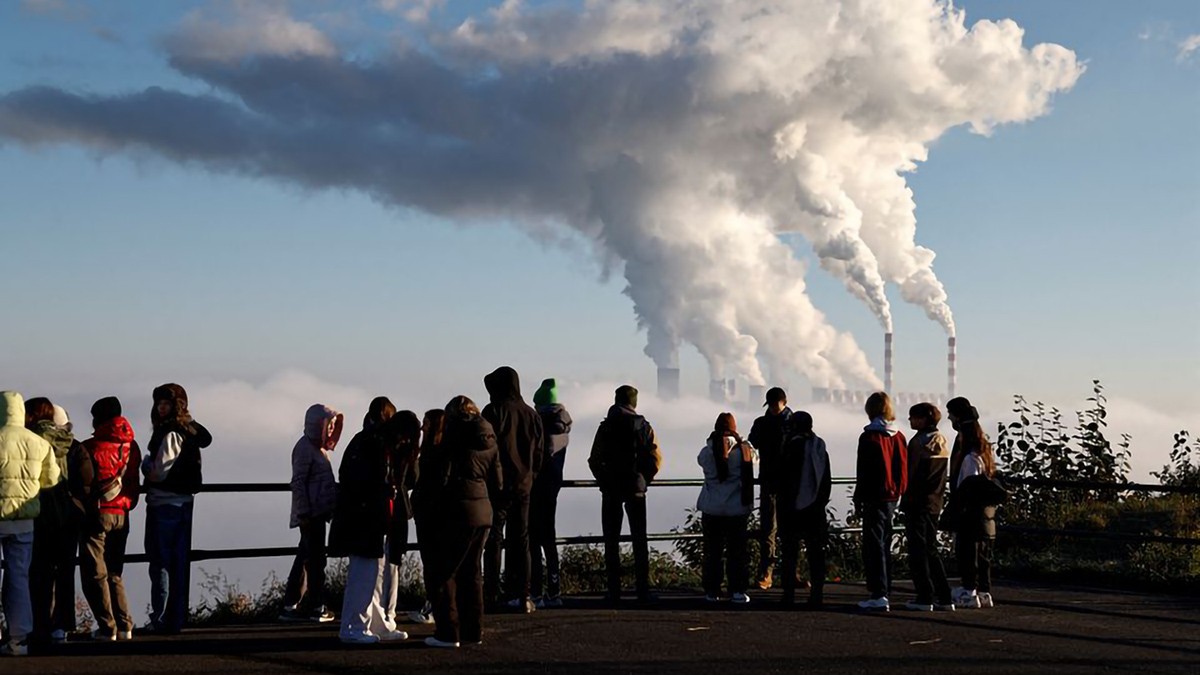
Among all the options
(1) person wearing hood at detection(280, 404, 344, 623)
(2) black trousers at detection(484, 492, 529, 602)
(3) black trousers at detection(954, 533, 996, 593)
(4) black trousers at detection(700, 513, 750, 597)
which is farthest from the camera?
(4) black trousers at detection(700, 513, 750, 597)

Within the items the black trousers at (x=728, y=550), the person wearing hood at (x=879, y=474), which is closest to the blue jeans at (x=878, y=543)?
the person wearing hood at (x=879, y=474)

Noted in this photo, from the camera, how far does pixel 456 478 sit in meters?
10.7

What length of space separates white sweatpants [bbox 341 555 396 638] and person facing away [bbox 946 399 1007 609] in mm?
5317

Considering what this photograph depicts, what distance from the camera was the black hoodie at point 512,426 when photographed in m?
12.3

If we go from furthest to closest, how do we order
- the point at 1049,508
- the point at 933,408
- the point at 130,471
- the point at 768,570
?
the point at 1049,508 → the point at 768,570 → the point at 933,408 → the point at 130,471

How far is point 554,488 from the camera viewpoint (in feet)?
44.3

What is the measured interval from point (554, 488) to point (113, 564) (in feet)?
12.9

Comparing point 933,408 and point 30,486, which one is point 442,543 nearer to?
point 30,486

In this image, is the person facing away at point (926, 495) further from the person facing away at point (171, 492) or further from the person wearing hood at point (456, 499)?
the person facing away at point (171, 492)

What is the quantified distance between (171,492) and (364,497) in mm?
1664

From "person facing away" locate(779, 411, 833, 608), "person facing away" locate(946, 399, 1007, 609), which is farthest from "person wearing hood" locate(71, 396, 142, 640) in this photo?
"person facing away" locate(946, 399, 1007, 609)

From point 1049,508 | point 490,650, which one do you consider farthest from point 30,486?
point 1049,508

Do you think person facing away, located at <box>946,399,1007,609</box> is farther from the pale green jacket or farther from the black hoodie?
the pale green jacket

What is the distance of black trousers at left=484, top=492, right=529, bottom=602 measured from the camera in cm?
1262
